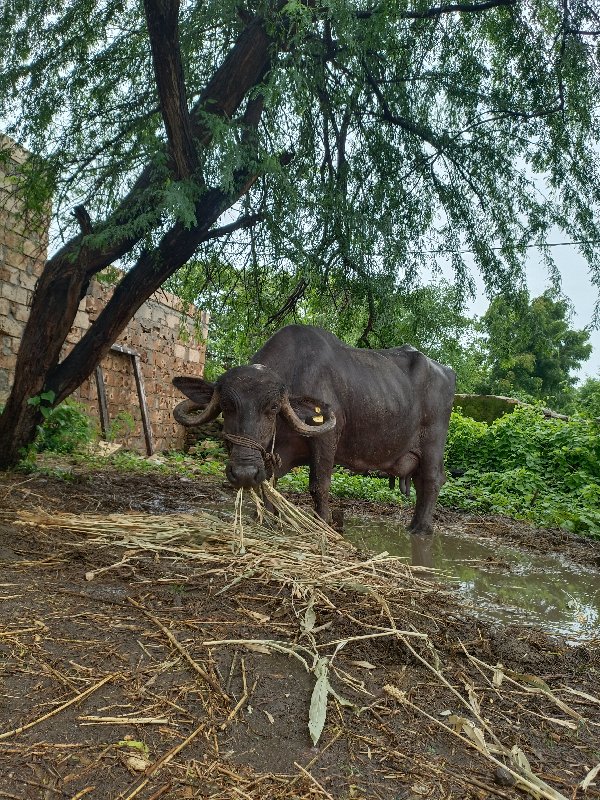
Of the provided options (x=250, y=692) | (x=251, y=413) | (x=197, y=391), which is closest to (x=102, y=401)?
(x=197, y=391)

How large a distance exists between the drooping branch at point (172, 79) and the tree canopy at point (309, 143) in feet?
0.54

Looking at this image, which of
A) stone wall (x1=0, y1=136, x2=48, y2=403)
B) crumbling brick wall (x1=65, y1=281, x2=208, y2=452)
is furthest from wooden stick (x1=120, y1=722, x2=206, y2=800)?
crumbling brick wall (x1=65, y1=281, x2=208, y2=452)

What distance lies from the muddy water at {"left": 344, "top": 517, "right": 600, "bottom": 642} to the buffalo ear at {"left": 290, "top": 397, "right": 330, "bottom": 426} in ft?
4.24

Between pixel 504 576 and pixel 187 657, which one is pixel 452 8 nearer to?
pixel 504 576

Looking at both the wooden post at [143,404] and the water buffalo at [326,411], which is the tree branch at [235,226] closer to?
the water buffalo at [326,411]

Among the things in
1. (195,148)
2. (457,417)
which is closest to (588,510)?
(457,417)

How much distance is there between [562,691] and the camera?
2.87m

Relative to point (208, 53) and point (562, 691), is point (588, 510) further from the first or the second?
point (208, 53)

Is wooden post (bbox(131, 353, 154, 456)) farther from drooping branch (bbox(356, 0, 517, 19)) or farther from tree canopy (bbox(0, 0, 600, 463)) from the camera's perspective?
drooping branch (bbox(356, 0, 517, 19))

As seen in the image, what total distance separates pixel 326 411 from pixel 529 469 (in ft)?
22.5

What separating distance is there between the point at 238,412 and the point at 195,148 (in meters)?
2.35

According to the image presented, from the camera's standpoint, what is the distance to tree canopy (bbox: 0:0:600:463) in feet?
19.2

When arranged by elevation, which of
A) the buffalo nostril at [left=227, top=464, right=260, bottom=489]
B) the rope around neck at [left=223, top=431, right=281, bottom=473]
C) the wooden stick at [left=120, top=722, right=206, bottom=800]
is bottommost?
the wooden stick at [left=120, top=722, right=206, bottom=800]

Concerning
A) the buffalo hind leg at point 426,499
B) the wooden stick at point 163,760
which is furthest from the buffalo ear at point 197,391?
the wooden stick at point 163,760
